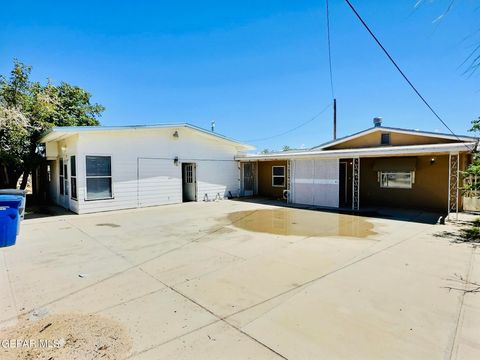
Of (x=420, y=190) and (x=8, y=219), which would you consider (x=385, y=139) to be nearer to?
(x=420, y=190)

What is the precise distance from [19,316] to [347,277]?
452cm

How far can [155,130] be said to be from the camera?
12477 mm

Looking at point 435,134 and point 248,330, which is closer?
point 248,330

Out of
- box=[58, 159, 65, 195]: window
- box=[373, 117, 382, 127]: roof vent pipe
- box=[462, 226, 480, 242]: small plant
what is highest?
box=[373, 117, 382, 127]: roof vent pipe

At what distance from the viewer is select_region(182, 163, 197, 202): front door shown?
14.3 meters

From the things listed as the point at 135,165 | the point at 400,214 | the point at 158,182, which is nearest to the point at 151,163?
the point at 135,165

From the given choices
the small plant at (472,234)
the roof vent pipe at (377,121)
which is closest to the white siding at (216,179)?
the roof vent pipe at (377,121)

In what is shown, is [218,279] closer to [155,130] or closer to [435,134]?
[155,130]

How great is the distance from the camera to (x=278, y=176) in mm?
16203

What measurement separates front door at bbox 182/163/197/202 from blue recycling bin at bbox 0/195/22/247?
28.3 feet

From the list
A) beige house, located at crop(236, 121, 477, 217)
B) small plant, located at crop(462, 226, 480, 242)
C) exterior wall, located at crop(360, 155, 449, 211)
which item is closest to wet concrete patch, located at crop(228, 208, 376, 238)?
small plant, located at crop(462, 226, 480, 242)

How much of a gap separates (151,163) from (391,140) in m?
11.6

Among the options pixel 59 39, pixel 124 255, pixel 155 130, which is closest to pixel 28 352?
pixel 124 255

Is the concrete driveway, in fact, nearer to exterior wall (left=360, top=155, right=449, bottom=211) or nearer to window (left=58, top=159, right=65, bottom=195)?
exterior wall (left=360, top=155, right=449, bottom=211)
